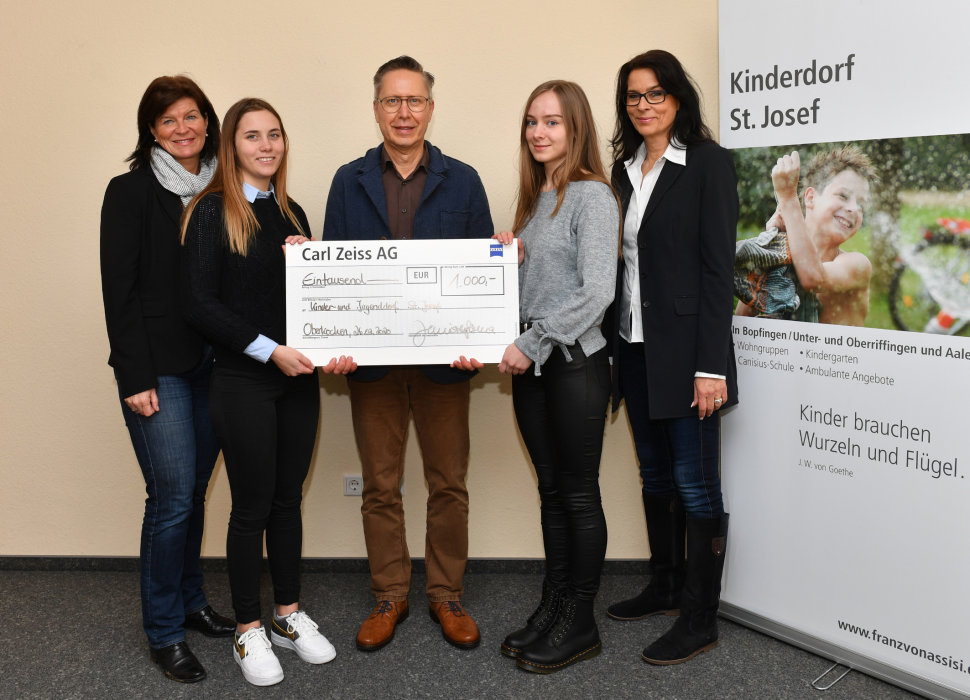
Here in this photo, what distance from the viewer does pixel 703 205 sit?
2236mm

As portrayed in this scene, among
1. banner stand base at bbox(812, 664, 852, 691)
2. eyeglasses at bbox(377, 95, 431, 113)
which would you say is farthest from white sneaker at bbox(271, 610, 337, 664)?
eyeglasses at bbox(377, 95, 431, 113)

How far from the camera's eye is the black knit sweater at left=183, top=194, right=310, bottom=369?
215 centimetres

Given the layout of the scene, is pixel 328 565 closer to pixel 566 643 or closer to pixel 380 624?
pixel 380 624

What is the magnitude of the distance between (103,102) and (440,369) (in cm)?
179

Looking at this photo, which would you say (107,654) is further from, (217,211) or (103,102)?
(103,102)

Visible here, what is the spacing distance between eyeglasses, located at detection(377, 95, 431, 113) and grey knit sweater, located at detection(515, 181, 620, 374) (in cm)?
50

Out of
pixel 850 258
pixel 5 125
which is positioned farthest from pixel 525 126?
pixel 5 125

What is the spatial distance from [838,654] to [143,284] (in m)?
2.43

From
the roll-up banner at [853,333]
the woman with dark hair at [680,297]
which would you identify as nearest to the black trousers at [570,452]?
the woman with dark hair at [680,297]

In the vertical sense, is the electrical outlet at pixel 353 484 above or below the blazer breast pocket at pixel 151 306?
below

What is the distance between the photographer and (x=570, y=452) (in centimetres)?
226

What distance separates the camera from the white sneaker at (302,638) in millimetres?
2404

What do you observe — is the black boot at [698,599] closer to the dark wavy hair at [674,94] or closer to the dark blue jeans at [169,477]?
the dark wavy hair at [674,94]

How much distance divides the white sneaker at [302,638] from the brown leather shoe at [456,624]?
37cm
